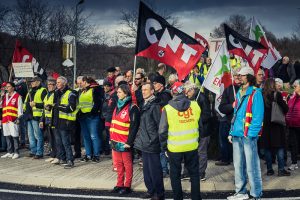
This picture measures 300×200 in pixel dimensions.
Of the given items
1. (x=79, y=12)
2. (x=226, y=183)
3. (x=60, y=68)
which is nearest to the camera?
(x=226, y=183)

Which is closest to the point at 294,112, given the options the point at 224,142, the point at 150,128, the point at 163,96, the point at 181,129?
the point at 224,142

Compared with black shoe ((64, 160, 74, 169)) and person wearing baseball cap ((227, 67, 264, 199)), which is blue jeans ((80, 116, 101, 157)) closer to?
black shoe ((64, 160, 74, 169))

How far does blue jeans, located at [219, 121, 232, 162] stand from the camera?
10.1 m

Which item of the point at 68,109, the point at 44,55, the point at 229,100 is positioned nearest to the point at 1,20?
the point at 44,55

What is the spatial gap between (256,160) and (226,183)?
1334 mm

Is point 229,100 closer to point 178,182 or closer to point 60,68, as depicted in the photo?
point 178,182

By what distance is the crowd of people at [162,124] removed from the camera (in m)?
6.96

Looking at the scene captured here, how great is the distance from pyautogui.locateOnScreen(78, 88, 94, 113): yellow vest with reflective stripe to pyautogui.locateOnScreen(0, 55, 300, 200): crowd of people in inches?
0.9

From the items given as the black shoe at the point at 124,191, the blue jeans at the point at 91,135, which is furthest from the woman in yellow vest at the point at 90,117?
the black shoe at the point at 124,191

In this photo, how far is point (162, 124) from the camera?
6.89 metres

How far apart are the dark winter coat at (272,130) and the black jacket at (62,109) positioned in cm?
390

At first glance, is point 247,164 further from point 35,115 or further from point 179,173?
point 35,115

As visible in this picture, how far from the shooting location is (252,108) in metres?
7.20

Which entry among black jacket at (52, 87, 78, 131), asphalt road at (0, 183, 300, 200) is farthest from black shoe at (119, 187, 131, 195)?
black jacket at (52, 87, 78, 131)
